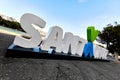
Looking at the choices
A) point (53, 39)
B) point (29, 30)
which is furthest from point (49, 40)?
point (29, 30)

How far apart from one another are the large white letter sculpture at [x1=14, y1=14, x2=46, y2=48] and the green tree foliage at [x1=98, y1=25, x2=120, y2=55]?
689 inches

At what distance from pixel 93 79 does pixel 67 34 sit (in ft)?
15.6

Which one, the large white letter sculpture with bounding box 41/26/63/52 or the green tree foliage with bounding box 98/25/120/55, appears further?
the green tree foliage with bounding box 98/25/120/55

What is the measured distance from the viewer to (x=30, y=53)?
836 cm

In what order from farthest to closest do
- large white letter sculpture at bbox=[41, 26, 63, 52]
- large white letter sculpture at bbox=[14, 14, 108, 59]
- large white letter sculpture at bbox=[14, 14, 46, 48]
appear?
large white letter sculpture at bbox=[41, 26, 63, 52]
large white letter sculpture at bbox=[14, 14, 108, 59]
large white letter sculpture at bbox=[14, 14, 46, 48]

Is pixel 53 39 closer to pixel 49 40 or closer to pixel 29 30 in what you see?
pixel 49 40

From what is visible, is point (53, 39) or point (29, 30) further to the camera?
point (53, 39)

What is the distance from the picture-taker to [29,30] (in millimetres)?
8438

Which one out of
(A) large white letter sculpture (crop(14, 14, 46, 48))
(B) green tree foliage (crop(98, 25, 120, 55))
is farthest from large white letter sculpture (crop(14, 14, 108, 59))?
(B) green tree foliage (crop(98, 25, 120, 55))

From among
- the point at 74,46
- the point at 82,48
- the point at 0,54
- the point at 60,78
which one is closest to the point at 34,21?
the point at 0,54

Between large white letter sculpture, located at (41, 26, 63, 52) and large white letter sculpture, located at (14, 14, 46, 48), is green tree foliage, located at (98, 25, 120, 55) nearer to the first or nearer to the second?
large white letter sculpture, located at (41, 26, 63, 52)

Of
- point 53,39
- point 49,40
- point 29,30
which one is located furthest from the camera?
point 53,39

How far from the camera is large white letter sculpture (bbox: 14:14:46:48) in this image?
26.5 feet

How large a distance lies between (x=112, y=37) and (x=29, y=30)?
1854cm
